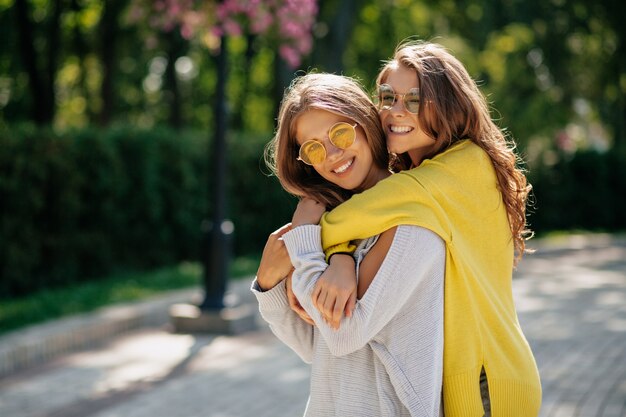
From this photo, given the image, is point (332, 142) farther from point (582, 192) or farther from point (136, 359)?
point (582, 192)

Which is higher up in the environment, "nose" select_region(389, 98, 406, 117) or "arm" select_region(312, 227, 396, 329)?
"nose" select_region(389, 98, 406, 117)

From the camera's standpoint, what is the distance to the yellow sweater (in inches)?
86.2

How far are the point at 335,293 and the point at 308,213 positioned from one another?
299 millimetres

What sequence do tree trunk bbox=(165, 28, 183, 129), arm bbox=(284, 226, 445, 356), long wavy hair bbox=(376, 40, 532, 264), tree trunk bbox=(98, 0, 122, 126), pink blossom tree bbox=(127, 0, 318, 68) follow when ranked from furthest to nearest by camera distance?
tree trunk bbox=(165, 28, 183, 129) → tree trunk bbox=(98, 0, 122, 126) → pink blossom tree bbox=(127, 0, 318, 68) → long wavy hair bbox=(376, 40, 532, 264) → arm bbox=(284, 226, 445, 356)

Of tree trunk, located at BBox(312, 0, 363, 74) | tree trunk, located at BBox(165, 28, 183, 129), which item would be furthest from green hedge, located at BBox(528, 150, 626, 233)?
tree trunk, located at BBox(165, 28, 183, 129)

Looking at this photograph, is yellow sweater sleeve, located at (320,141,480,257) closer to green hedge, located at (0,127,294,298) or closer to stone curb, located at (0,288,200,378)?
stone curb, located at (0,288,200,378)

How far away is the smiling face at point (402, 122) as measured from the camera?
233 cm

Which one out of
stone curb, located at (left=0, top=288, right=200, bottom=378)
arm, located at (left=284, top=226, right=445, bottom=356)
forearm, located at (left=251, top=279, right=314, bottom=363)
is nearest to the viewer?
arm, located at (left=284, top=226, right=445, bottom=356)

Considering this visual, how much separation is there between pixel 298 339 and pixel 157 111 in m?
29.2

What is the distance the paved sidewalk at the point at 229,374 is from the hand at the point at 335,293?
378 centimetres

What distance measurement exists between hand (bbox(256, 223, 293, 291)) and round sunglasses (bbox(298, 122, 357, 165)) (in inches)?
8.9

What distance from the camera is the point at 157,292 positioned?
10.5 meters

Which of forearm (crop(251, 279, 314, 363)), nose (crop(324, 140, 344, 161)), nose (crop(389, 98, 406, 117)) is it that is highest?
nose (crop(389, 98, 406, 117))

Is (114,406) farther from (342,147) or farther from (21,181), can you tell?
(21,181)
